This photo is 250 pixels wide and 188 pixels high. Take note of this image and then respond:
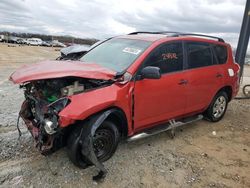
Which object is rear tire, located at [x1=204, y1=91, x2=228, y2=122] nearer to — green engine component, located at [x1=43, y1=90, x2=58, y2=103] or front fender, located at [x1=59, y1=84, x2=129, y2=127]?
front fender, located at [x1=59, y1=84, x2=129, y2=127]

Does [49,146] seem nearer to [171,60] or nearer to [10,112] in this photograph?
[171,60]

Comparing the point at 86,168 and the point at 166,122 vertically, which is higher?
the point at 166,122

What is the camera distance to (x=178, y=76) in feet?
15.4

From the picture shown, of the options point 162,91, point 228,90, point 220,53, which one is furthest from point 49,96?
point 228,90

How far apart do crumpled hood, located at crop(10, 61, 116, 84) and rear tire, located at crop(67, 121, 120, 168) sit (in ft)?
2.23

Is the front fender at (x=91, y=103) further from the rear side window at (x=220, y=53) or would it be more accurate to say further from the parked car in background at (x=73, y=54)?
the rear side window at (x=220, y=53)

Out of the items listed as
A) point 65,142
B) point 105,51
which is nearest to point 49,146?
point 65,142

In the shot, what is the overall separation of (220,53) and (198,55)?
916 millimetres

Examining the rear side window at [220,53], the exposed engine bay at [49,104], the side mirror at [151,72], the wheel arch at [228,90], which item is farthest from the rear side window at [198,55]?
the exposed engine bay at [49,104]

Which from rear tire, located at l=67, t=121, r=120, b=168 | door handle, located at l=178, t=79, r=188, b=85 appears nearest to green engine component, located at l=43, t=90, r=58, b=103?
rear tire, located at l=67, t=121, r=120, b=168

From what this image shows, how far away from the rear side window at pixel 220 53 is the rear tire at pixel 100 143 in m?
3.02

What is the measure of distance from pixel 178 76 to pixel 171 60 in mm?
307

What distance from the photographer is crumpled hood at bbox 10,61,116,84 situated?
3524 mm

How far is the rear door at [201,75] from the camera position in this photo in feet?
16.4
